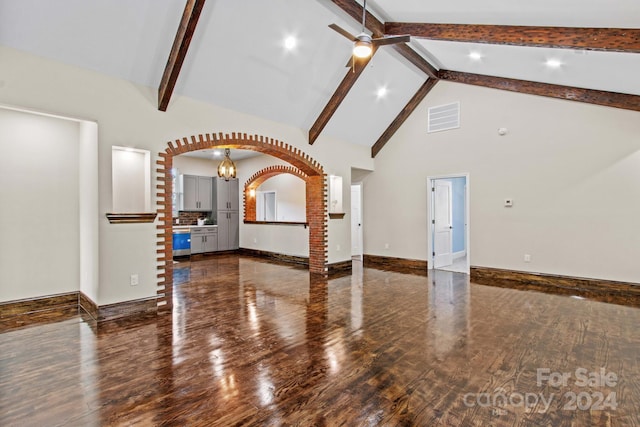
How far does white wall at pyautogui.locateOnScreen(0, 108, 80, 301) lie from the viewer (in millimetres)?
3980

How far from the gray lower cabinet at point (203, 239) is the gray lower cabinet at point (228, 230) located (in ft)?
0.55

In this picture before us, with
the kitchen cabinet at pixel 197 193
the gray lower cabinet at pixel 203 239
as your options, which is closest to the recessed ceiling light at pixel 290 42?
the kitchen cabinet at pixel 197 193

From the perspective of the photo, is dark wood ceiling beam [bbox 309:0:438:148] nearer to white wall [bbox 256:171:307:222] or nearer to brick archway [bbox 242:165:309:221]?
brick archway [bbox 242:165:309:221]

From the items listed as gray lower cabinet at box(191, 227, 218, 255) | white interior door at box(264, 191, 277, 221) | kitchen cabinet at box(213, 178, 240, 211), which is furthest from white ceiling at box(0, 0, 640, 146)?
gray lower cabinet at box(191, 227, 218, 255)

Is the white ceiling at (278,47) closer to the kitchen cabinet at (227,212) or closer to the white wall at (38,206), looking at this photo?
the white wall at (38,206)

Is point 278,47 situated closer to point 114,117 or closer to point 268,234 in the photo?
point 114,117

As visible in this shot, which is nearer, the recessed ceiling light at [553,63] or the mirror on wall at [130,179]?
the mirror on wall at [130,179]

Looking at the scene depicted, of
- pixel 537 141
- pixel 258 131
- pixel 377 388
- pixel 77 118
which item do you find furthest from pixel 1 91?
pixel 537 141

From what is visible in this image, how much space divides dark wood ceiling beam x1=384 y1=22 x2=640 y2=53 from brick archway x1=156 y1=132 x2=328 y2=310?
8.48ft

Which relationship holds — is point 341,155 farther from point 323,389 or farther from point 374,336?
point 323,389

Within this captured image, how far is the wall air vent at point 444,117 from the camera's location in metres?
6.55

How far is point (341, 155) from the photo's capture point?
700 cm

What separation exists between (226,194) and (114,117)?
585 centimetres

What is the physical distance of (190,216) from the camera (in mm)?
9492
